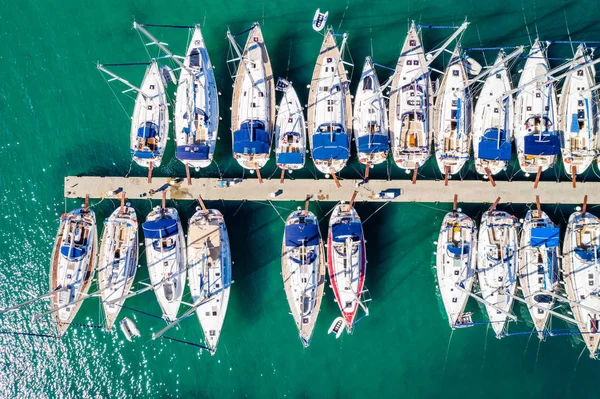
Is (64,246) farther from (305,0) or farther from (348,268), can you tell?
(305,0)

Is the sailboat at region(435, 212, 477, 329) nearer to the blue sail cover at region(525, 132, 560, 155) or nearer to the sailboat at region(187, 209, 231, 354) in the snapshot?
the blue sail cover at region(525, 132, 560, 155)

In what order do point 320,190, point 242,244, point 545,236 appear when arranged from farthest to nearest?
point 242,244 < point 320,190 < point 545,236

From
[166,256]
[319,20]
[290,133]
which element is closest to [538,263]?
[290,133]

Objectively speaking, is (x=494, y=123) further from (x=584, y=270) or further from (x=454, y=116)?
(x=584, y=270)

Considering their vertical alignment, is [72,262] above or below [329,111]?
below

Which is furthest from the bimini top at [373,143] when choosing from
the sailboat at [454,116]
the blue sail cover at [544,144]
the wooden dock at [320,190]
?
the blue sail cover at [544,144]

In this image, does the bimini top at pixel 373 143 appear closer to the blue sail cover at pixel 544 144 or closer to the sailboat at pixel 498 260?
the sailboat at pixel 498 260
